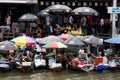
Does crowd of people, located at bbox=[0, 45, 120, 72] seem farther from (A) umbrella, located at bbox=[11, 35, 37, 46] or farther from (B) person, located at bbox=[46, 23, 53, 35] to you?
(B) person, located at bbox=[46, 23, 53, 35]

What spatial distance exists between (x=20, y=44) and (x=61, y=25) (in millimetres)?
8077

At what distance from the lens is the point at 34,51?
30.0m

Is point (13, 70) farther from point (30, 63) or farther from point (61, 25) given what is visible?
point (61, 25)

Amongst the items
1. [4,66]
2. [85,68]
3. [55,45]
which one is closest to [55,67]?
[55,45]

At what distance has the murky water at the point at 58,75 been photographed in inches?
1052

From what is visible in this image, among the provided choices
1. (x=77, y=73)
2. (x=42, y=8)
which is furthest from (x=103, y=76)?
(x=42, y=8)

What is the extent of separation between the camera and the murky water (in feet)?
87.7

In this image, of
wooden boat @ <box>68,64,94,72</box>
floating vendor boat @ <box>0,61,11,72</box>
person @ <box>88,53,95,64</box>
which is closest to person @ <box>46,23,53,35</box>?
person @ <box>88,53,95,64</box>

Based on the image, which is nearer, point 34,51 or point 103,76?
point 103,76

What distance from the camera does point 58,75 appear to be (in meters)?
27.5

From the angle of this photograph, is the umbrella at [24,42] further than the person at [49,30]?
No

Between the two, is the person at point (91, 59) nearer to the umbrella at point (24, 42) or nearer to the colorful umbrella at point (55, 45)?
the colorful umbrella at point (55, 45)

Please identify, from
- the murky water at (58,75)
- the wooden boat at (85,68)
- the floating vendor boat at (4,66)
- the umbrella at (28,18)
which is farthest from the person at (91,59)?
the umbrella at (28,18)

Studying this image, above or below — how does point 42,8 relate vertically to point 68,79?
above
